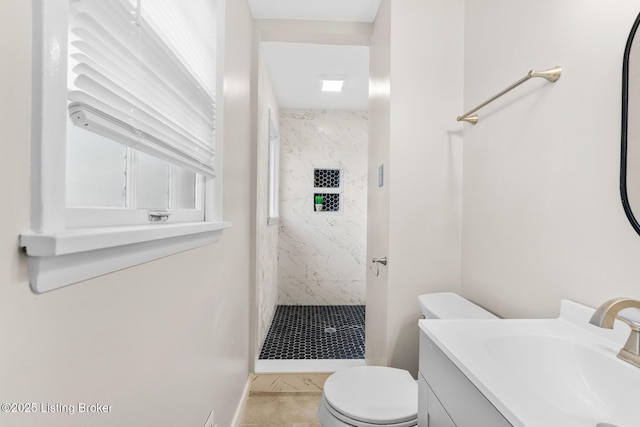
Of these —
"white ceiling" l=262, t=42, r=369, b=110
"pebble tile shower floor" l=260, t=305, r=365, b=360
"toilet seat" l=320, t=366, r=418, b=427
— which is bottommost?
"pebble tile shower floor" l=260, t=305, r=365, b=360

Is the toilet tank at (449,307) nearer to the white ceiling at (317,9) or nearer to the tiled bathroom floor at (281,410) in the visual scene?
the tiled bathroom floor at (281,410)

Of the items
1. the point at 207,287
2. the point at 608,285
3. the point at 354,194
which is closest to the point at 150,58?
the point at 207,287

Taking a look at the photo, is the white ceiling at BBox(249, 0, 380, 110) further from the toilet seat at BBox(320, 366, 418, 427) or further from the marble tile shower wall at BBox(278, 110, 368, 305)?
the toilet seat at BBox(320, 366, 418, 427)

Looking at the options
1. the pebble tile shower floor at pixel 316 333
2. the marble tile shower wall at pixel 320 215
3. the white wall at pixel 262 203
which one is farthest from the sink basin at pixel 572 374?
the marble tile shower wall at pixel 320 215

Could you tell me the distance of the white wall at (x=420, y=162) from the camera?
163 centimetres

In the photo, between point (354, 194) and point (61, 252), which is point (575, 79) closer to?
point (61, 252)

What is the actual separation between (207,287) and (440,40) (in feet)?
5.39

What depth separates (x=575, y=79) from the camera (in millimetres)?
929

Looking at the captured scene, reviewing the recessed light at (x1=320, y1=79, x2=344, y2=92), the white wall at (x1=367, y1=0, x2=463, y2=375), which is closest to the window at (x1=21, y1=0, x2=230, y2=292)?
the white wall at (x1=367, y1=0, x2=463, y2=375)

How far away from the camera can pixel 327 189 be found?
4.11 meters

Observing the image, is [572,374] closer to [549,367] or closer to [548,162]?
[549,367]

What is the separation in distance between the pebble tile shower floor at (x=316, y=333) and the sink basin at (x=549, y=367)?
1742 mm

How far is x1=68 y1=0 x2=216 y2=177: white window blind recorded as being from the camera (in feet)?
1.73

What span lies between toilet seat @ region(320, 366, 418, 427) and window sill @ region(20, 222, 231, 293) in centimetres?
90
